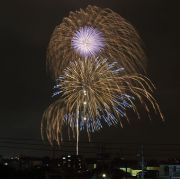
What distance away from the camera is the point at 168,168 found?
88938 millimetres

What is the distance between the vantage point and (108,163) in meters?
106

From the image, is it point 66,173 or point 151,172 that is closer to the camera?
point 66,173

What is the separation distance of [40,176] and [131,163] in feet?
326

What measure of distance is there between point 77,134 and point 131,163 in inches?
3846

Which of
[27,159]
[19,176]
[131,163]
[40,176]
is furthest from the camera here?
[131,163]

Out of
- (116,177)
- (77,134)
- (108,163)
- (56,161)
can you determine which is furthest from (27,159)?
(77,134)

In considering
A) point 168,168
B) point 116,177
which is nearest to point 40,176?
point 116,177

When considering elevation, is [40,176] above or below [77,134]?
below

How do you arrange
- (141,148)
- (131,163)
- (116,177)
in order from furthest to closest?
(131,163)
(116,177)
(141,148)

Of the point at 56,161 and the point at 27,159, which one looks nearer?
the point at 56,161

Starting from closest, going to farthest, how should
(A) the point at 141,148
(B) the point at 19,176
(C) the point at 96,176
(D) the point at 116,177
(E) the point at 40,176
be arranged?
(B) the point at 19,176 < (E) the point at 40,176 < (A) the point at 141,148 < (C) the point at 96,176 < (D) the point at 116,177

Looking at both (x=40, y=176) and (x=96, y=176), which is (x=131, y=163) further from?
(x=40, y=176)

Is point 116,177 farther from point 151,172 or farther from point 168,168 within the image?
point 151,172

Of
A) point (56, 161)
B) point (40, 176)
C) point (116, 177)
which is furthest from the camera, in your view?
point (56, 161)
